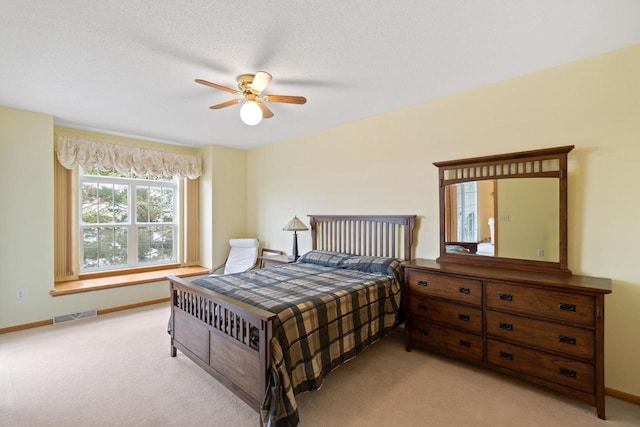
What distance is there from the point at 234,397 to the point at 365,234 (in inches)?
86.9

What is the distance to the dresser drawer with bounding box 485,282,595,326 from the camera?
1.95 metres

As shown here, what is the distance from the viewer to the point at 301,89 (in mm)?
2805

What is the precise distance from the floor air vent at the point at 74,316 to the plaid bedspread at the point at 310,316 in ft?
7.37

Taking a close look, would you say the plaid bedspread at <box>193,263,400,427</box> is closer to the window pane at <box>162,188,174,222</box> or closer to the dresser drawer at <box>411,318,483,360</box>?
the dresser drawer at <box>411,318,483,360</box>

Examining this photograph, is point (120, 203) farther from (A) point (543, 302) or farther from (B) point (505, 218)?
(A) point (543, 302)

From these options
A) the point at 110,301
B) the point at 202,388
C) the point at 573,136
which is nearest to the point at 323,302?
the point at 202,388

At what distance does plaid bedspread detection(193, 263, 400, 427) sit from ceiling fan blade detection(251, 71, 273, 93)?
1.64m

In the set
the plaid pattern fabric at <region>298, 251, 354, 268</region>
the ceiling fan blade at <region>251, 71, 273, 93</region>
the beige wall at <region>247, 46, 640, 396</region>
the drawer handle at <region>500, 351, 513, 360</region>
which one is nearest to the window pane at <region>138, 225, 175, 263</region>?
the plaid pattern fabric at <region>298, 251, 354, 268</region>

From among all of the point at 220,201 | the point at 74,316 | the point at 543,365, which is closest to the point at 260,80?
the point at 543,365

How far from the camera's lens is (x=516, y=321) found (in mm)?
2203

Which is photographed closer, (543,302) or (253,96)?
(543,302)

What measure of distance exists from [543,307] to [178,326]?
9.87ft

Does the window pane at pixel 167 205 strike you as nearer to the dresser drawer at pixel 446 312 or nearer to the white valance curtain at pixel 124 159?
the white valance curtain at pixel 124 159

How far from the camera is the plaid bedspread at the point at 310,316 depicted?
1.72 metres
